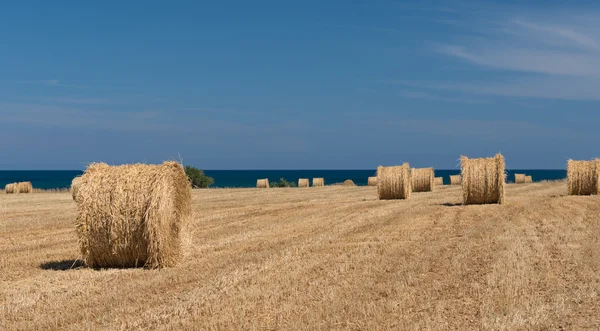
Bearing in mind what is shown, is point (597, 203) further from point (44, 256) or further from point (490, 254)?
point (44, 256)

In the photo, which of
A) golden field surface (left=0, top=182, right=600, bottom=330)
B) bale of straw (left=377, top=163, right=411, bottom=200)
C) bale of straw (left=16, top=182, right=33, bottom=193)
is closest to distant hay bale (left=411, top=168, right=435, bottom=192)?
bale of straw (left=377, top=163, right=411, bottom=200)

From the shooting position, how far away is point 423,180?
3297 cm

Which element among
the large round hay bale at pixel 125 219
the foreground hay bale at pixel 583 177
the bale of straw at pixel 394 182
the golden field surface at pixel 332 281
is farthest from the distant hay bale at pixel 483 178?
the large round hay bale at pixel 125 219

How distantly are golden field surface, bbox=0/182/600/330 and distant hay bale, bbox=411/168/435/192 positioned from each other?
51.4ft

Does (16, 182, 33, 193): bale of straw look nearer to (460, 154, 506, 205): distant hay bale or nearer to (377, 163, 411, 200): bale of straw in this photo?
(377, 163, 411, 200): bale of straw

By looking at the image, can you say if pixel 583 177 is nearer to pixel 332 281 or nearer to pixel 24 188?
pixel 332 281

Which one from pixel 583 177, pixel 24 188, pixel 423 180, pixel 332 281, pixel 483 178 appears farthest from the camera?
pixel 24 188

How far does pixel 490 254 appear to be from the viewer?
11.7 metres

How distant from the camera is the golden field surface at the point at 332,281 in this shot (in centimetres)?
757

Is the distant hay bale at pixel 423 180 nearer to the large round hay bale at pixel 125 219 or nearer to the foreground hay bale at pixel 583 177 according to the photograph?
the foreground hay bale at pixel 583 177

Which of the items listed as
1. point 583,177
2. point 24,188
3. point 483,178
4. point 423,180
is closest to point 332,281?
point 483,178

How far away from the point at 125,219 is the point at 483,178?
14350 millimetres

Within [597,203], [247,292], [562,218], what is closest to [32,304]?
[247,292]

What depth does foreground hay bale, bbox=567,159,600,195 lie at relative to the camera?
87.6 feet
